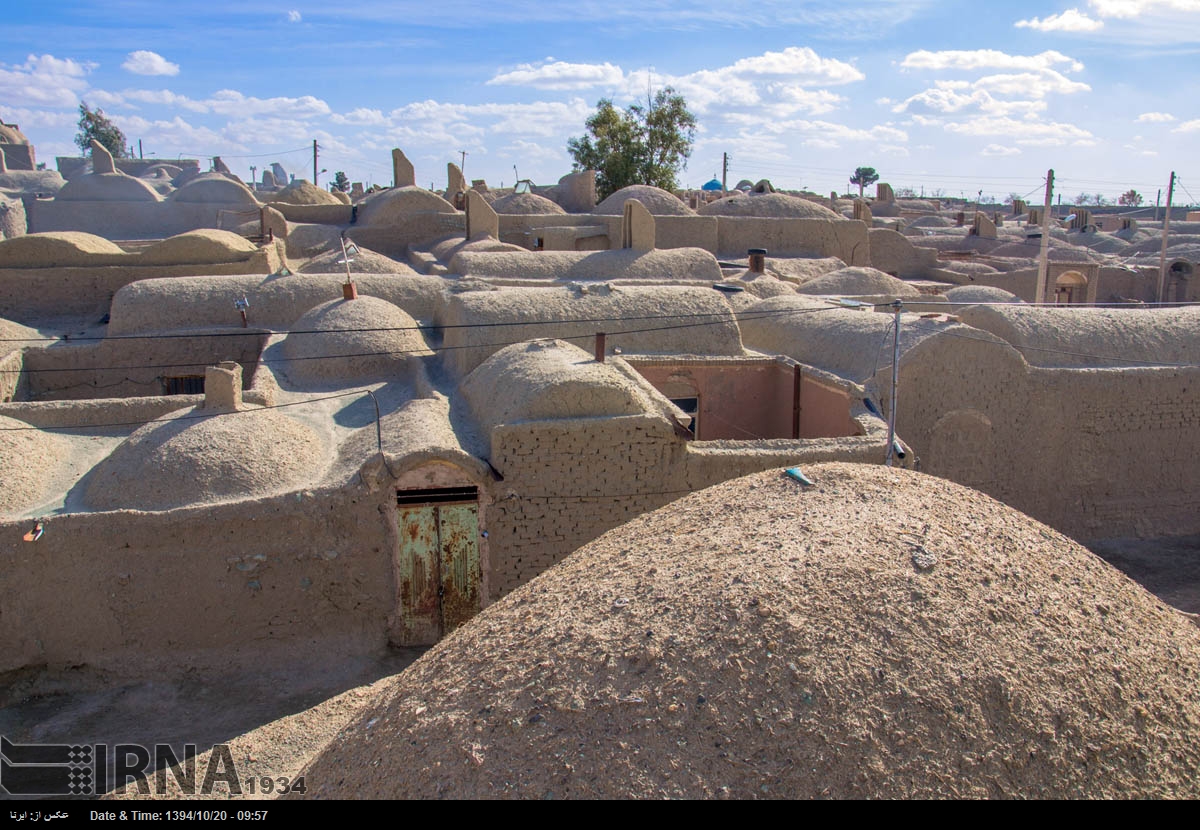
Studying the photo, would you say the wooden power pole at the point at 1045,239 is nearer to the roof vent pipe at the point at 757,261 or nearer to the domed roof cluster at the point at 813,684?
the roof vent pipe at the point at 757,261

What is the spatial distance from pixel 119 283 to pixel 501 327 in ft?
29.0

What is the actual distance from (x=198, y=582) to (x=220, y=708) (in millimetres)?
1313

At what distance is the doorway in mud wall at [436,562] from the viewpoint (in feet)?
31.9

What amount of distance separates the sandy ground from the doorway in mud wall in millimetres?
390

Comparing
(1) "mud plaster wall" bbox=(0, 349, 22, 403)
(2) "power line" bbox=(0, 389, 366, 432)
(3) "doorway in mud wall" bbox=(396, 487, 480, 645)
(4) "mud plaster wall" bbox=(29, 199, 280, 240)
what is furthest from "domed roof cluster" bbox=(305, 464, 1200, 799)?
(4) "mud plaster wall" bbox=(29, 199, 280, 240)

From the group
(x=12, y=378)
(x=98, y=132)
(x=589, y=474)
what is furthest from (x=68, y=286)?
(x=98, y=132)

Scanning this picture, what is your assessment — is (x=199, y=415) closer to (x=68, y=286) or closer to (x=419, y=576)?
(x=419, y=576)

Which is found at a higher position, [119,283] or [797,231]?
[797,231]

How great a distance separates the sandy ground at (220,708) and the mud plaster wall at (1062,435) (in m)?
7.56

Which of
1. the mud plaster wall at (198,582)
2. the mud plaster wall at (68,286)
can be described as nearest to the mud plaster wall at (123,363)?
the mud plaster wall at (68,286)

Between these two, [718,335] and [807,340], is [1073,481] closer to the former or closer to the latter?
[807,340]

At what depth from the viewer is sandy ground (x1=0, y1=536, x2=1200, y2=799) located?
808 centimetres

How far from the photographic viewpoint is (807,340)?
46.5 feet
